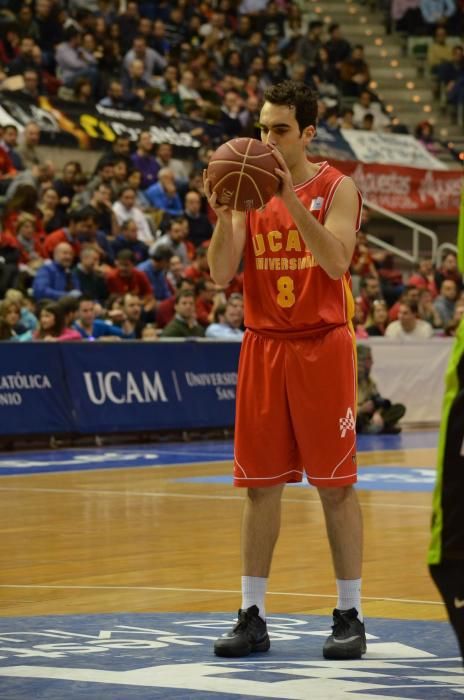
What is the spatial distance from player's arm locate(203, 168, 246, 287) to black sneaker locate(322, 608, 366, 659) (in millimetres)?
1413

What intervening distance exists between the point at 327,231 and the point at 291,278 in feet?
1.04

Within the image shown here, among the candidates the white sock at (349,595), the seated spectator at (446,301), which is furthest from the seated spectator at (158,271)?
the white sock at (349,595)

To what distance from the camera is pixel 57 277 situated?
1831 cm

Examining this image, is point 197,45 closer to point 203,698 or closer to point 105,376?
point 105,376

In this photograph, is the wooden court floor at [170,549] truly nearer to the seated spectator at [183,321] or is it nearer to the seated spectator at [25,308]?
the seated spectator at [25,308]

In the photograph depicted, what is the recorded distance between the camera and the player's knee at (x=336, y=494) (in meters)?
6.24

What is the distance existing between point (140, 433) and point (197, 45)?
41.6ft

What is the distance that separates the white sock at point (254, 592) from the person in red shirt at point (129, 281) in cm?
1303

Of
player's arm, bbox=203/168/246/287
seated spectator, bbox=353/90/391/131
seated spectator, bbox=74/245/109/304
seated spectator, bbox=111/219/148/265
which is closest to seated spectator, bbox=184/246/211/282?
seated spectator, bbox=111/219/148/265

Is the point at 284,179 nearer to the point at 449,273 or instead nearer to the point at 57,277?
the point at 57,277

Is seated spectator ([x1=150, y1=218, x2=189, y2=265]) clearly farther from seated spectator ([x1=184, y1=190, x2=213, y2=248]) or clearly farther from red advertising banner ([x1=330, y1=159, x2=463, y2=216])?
red advertising banner ([x1=330, y1=159, x2=463, y2=216])

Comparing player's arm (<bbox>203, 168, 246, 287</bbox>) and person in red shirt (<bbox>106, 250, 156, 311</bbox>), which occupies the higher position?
player's arm (<bbox>203, 168, 246, 287</bbox>)

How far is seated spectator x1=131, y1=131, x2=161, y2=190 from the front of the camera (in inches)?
885

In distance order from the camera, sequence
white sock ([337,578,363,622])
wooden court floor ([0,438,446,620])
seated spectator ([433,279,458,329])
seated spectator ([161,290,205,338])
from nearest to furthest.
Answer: white sock ([337,578,363,622])
wooden court floor ([0,438,446,620])
seated spectator ([161,290,205,338])
seated spectator ([433,279,458,329])
